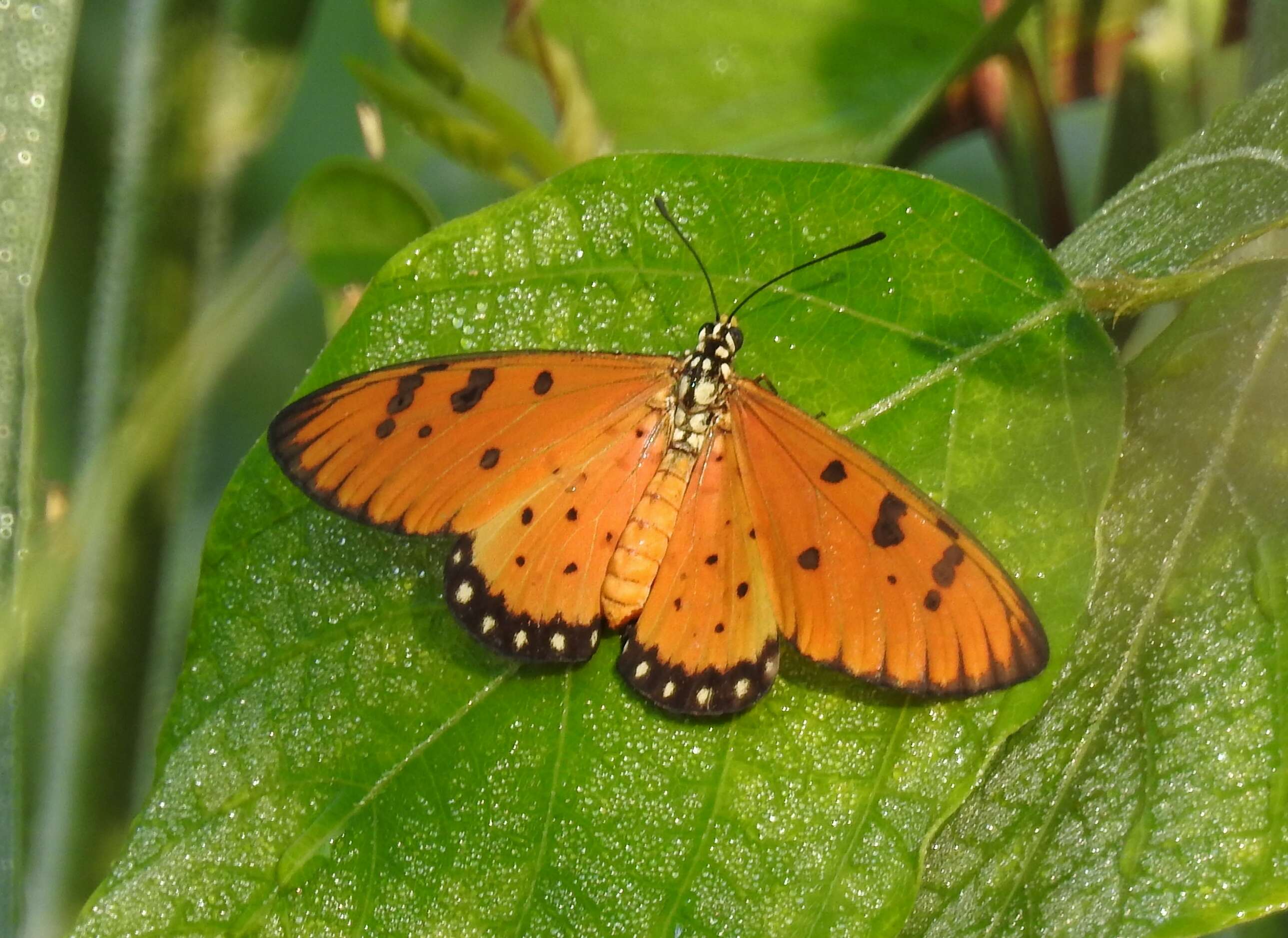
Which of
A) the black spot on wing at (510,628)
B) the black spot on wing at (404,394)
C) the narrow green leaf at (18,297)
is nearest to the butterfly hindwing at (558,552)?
the black spot on wing at (510,628)

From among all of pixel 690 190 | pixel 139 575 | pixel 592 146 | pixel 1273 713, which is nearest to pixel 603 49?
pixel 592 146

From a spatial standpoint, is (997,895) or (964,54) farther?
(964,54)

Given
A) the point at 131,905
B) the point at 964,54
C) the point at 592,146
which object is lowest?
the point at 131,905

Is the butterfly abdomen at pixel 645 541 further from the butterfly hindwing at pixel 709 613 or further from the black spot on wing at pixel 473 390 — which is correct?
the black spot on wing at pixel 473 390

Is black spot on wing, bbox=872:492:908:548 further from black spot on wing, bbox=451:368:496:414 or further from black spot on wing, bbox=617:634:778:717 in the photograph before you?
black spot on wing, bbox=451:368:496:414

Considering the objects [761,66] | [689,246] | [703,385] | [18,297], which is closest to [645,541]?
[703,385]

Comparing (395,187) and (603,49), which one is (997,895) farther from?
(603,49)
